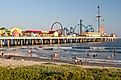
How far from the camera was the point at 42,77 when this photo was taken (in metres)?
13.2

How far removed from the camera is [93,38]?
520ft

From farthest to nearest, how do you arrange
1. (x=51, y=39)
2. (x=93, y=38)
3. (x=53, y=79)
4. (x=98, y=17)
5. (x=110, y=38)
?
1. (x=98, y=17)
2. (x=110, y=38)
3. (x=93, y=38)
4. (x=51, y=39)
5. (x=53, y=79)

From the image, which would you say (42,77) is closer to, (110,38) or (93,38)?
(93,38)

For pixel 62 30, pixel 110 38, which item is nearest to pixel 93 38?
pixel 62 30

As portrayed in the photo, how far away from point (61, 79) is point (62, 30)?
501 feet

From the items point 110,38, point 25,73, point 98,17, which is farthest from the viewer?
point 98,17

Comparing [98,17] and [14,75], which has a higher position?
[98,17]

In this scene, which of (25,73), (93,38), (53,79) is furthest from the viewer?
(93,38)

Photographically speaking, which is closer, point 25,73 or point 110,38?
point 25,73

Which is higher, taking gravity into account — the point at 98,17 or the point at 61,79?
the point at 98,17

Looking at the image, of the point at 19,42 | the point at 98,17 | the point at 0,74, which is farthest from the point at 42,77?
the point at 98,17

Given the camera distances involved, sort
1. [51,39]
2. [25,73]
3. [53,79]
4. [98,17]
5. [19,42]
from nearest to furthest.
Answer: [53,79], [25,73], [19,42], [51,39], [98,17]

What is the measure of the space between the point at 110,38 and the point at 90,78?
176118 mm

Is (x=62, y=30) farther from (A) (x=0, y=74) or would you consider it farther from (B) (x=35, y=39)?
(A) (x=0, y=74)
